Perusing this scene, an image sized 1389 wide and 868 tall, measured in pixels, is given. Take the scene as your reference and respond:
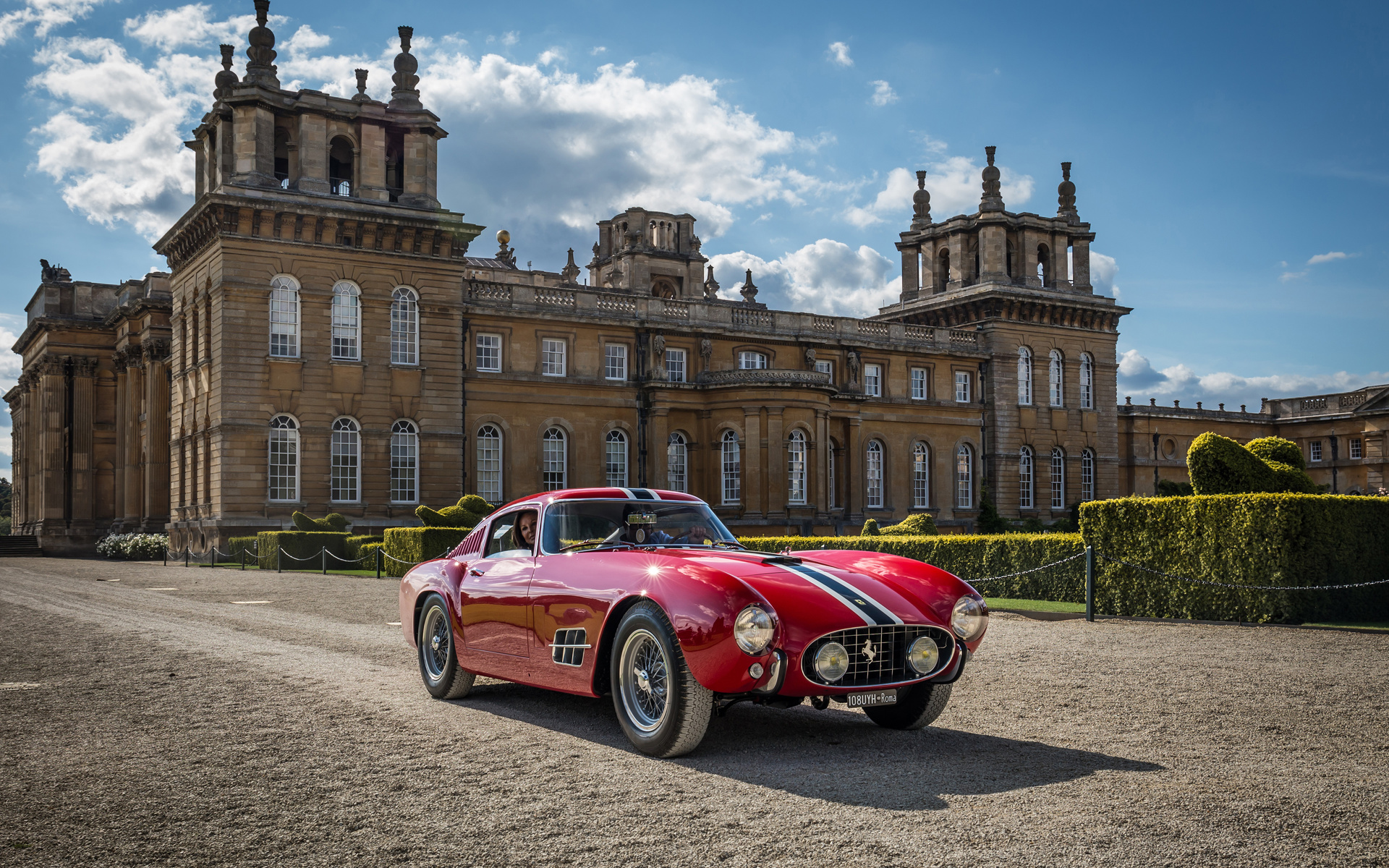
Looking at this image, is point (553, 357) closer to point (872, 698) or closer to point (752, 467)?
point (752, 467)

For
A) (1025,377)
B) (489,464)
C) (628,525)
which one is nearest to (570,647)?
(628,525)

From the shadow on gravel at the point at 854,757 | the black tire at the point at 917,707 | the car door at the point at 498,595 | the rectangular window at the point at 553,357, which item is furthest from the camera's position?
the rectangular window at the point at 553,357

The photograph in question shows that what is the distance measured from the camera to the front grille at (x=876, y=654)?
631 cm

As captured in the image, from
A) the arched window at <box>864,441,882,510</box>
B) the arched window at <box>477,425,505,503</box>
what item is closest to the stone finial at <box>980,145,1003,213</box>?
the arched window at <box>864,441,882,510</box>

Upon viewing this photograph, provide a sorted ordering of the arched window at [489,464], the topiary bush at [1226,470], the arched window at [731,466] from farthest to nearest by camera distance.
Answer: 1. the arched window at [731,466]
2. the arched window at [489,464]
3. the topiary bush at [1226,470]

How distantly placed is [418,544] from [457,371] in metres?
12.6

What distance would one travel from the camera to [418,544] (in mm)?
24750

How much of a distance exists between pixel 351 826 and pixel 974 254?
48.9 metres

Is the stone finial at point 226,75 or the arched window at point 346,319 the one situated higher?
the stone finial at point 226,75

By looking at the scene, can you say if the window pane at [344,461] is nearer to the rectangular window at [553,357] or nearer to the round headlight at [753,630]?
the rectangular window at [553,357]

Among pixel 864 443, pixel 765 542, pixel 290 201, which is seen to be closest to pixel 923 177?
pixel 864 443

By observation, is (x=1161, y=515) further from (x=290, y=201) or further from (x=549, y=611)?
(x=290, y=201)

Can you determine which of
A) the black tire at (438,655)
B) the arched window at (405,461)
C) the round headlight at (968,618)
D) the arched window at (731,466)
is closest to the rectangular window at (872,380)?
the arched window at (731,466)

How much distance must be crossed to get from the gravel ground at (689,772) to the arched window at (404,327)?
25.4 metres
